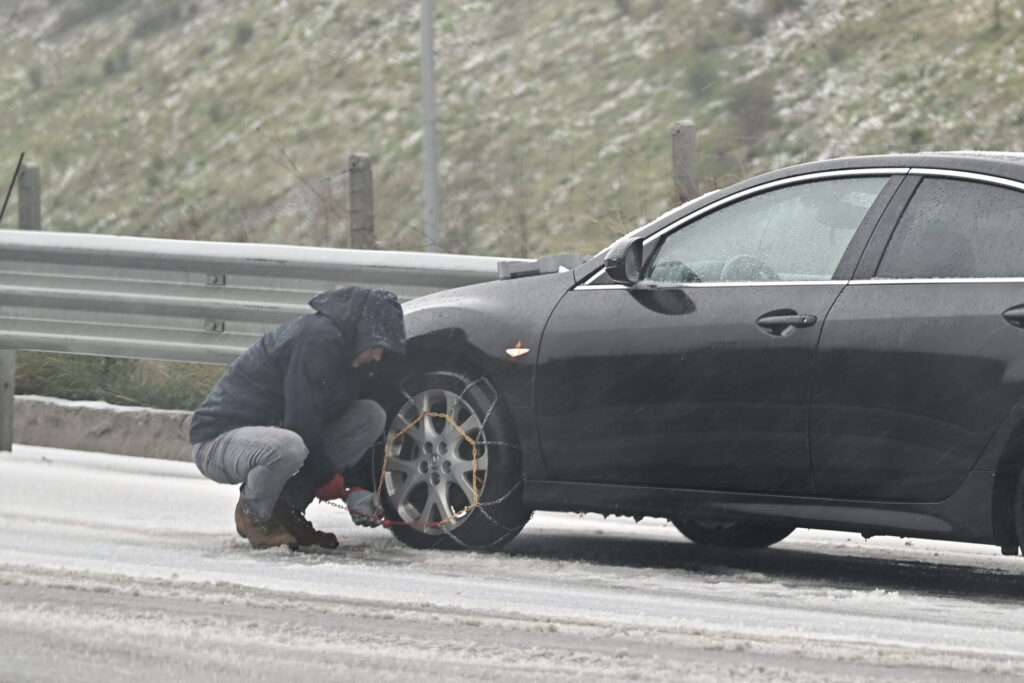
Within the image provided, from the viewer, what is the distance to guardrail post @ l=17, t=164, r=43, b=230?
1120cm

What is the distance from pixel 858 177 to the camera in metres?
7.25

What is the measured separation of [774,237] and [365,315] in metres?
1.55

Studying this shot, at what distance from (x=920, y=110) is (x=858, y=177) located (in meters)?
29.4

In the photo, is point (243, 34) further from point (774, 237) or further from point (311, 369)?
point (774, 237)

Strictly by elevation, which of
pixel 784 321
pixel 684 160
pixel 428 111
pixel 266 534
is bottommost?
pixel 266 534

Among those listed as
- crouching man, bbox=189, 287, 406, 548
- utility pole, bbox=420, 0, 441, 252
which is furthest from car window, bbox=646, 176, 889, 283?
utility pole, bbox=420, 0, 441, 252

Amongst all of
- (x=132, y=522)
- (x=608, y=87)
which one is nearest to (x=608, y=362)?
(x=132, y=522)

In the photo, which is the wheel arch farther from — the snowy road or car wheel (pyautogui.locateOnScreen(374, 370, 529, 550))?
car wheel (pyautogui.locateOnScreen(374, 370, 529, 550))

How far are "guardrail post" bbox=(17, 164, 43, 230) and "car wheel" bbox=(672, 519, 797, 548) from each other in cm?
446

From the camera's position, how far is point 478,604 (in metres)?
6.62

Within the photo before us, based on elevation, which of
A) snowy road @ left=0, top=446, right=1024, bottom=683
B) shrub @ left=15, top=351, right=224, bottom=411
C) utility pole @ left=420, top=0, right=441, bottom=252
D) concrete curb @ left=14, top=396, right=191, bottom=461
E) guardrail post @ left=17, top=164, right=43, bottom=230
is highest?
utility pole @ left=420, top=0, right=441, bottom=252

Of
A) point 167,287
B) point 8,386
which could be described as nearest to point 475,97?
point 8,386

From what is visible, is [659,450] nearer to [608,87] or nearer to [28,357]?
[28,357]

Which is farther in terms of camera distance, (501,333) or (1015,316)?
(501,333)
